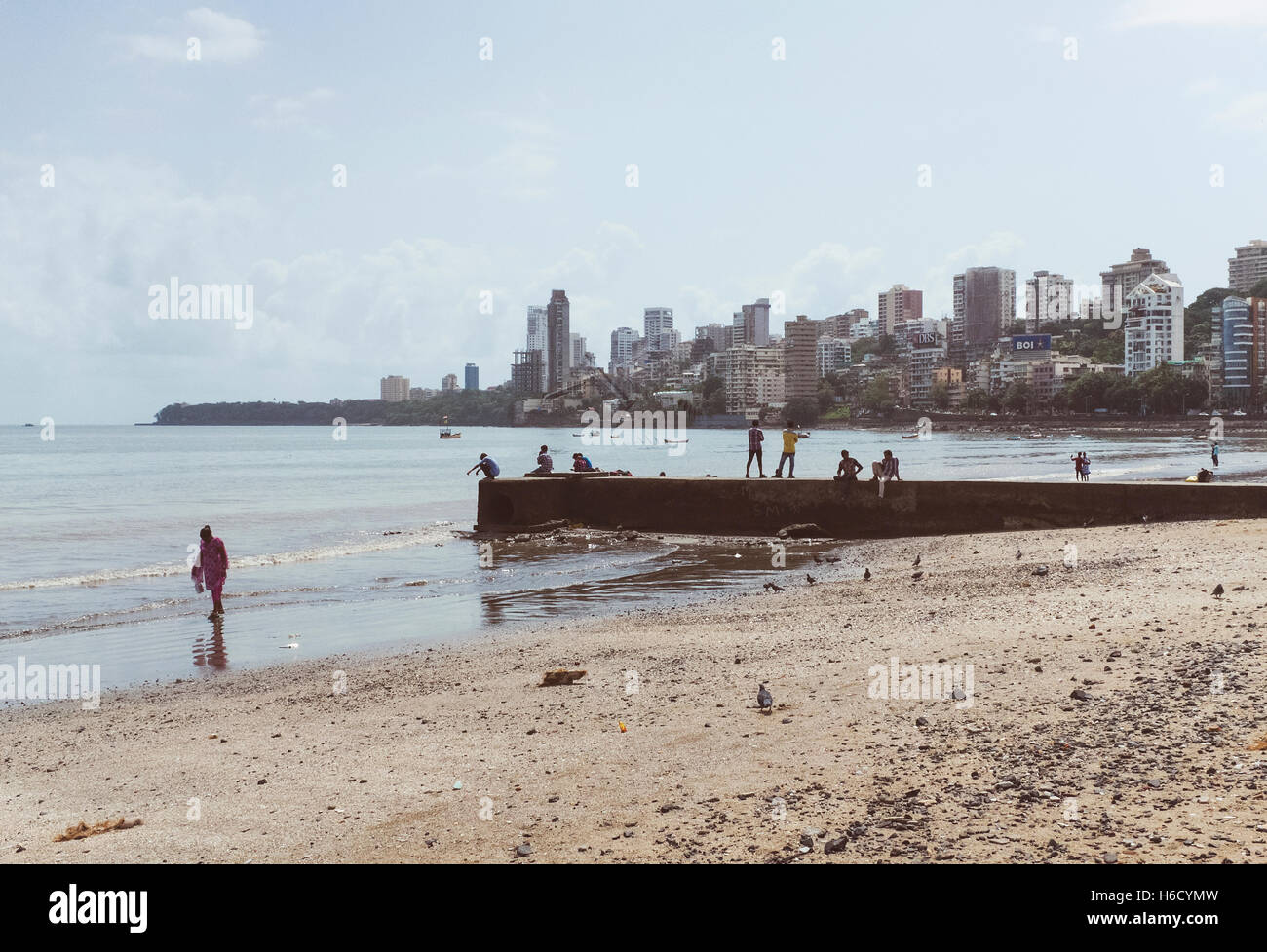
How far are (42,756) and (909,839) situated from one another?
7.43 m

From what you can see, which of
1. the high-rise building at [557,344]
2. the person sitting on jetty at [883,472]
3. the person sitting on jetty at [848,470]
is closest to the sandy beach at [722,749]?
the person sitting on jetty at [883,472]

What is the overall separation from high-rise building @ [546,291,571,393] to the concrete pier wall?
150 metres

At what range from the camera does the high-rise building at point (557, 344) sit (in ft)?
588

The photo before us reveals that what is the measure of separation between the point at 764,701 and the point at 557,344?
17839 centimetres

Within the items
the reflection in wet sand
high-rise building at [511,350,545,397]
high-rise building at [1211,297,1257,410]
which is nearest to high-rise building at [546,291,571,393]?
high-rise building at [511,350,545,397]

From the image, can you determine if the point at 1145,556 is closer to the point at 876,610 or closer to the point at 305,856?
the point at 876,610

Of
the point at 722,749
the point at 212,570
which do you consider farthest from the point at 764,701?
the point at 212,570

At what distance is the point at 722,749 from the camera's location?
7012 mm

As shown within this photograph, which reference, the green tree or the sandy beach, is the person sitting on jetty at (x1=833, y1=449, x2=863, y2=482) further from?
the green tree

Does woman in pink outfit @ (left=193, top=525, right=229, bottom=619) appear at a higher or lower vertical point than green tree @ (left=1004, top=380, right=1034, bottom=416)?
lower

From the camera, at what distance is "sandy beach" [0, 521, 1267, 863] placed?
527 cm

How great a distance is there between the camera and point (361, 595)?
19297 millimetres
